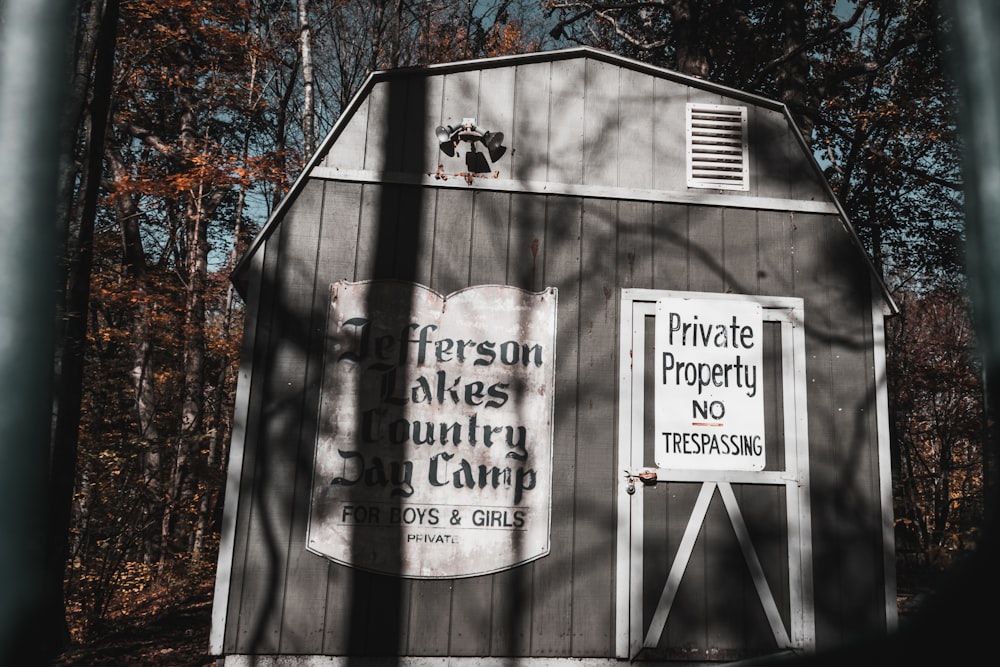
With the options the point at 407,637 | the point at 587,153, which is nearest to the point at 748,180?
the point at 587,153

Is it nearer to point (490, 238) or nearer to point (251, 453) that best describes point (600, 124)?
point (490, 238)

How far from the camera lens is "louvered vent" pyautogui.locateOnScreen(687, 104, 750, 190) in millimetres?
4793

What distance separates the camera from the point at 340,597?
13.4 ft

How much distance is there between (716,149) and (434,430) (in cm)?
283

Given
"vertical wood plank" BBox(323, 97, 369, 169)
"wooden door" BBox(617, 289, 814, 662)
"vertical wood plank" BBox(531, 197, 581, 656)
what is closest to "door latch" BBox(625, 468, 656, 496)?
"wooden door" BBox(617, 289, 814, 662)

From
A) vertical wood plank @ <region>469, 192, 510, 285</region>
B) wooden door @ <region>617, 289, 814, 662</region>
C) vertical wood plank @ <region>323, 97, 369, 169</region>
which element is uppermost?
vertical wood plank @ <region>323, 97, 369, 169</region>

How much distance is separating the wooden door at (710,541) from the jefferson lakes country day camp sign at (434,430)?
56 centimetres

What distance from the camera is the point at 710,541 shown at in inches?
170

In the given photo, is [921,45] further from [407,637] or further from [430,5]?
[407,637]

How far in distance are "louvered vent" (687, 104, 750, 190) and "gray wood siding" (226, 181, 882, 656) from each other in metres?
0.23

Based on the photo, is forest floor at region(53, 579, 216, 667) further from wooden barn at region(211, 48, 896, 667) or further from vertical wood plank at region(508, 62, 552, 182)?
vertical wood plank at region(508, 62, 552, 182)

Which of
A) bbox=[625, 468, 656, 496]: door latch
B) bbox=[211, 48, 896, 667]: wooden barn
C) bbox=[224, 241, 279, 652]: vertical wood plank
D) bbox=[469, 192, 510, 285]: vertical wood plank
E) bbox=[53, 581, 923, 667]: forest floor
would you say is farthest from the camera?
bbox=[53, 581, 923, 667]: forest floor

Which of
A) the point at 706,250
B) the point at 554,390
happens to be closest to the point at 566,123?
the point at 706,250

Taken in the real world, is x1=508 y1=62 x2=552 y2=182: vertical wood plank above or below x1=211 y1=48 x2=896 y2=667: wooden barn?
above
